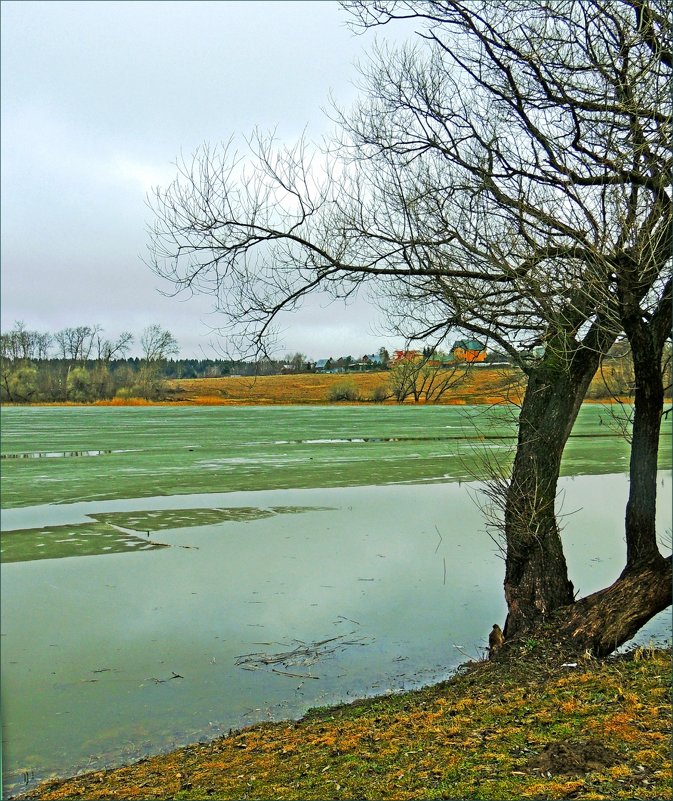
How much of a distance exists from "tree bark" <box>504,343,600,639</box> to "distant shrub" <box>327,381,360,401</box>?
1.46 metres

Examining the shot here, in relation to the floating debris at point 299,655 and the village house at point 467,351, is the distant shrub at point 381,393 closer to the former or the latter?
the village house at point 467,351

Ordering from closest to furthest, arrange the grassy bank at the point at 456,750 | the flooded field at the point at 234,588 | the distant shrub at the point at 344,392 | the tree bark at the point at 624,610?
the grassy bank at the point at 456,750, the flooded field at the point at 234,588, the tree bark at the point at 624,610, the distant shrub at the point at 344,392

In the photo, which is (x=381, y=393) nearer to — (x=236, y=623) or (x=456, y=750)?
(x=236, y=623)

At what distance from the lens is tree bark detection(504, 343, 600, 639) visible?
15.8 ft

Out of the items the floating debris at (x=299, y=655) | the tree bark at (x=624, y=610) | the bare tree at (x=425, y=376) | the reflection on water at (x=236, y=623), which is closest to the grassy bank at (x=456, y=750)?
the tree bark at (x=624, y=610)

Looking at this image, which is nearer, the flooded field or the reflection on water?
the reflection on water

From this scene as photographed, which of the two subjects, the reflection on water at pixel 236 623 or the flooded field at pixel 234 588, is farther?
the flooded field at pixel 234 588

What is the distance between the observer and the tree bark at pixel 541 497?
4.80m

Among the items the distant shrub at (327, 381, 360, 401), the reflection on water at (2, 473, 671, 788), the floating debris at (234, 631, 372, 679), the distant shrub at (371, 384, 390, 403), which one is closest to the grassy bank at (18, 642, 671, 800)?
the reflection on water at (2, 473, 671, 788)

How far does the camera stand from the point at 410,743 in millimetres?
3412

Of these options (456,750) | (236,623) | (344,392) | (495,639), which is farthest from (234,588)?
(456,750)

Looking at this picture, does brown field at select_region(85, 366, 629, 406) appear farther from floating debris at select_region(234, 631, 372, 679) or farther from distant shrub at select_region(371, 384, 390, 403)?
floating debris at select_region(234, 631, 372, 679)

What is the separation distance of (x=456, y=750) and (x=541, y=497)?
6.26ft

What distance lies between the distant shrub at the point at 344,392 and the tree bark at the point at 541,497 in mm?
1455
